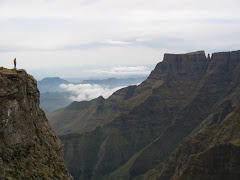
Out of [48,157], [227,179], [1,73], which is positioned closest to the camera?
[1,73]

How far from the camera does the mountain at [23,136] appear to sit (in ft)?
156

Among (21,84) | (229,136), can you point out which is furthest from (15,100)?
(229,136)

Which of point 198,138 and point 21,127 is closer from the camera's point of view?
point 21,127

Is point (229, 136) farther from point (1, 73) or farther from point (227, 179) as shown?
point (1, 73)

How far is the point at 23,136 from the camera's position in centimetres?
5169

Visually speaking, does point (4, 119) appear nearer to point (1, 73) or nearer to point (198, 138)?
point (1, 73)

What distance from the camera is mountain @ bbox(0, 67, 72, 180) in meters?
47.4

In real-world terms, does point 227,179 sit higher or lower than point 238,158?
lower

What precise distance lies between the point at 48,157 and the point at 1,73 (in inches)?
617

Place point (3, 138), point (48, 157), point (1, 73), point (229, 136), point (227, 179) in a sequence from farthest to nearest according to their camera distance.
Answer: point (229, 136) < point (227, 179) < point (48, 157) < point (1, 73) < point (3, 138)

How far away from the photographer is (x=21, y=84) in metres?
53.0

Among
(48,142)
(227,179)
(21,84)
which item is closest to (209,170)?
(227,179)

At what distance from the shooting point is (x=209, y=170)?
135375 millimetres

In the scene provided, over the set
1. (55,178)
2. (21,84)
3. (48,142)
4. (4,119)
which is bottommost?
(55,178)
